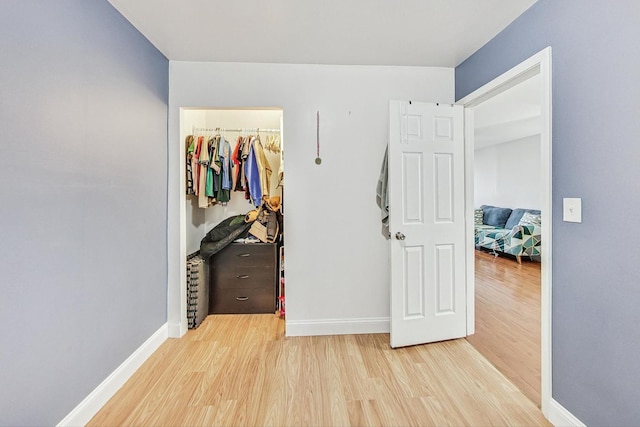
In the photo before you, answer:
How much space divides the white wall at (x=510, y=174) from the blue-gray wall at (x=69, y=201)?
6859 millimetres

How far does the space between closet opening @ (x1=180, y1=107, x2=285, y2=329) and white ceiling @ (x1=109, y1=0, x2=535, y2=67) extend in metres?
0.67

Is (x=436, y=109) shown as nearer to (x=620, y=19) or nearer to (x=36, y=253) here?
(x=620, y=19)

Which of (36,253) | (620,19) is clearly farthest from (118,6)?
(620,19)

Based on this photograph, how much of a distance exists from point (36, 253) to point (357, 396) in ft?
5.98

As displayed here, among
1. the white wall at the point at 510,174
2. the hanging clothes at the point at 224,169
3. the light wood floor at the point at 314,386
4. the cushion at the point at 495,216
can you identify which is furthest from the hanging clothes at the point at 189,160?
the white wall at the point at 510,174

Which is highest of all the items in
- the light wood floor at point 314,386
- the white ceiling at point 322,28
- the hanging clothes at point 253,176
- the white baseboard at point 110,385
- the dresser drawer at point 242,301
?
the white ceiling at point 322,28

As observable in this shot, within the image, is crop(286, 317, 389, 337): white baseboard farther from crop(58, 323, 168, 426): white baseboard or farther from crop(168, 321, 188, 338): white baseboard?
crop(58, 323, 168, 426): white baseboard

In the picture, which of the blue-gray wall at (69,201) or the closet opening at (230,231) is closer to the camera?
the blue-gray wall at (69,201)

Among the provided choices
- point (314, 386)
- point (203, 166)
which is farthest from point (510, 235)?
point (203, 166)

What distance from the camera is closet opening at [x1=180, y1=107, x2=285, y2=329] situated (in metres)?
2.74

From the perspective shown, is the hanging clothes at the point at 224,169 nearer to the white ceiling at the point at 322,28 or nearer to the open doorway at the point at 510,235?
the white ceiling at the point at 322,28

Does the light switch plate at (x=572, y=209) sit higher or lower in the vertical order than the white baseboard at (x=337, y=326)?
higher

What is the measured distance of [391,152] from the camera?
2.31m

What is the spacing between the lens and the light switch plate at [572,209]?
1.45m
